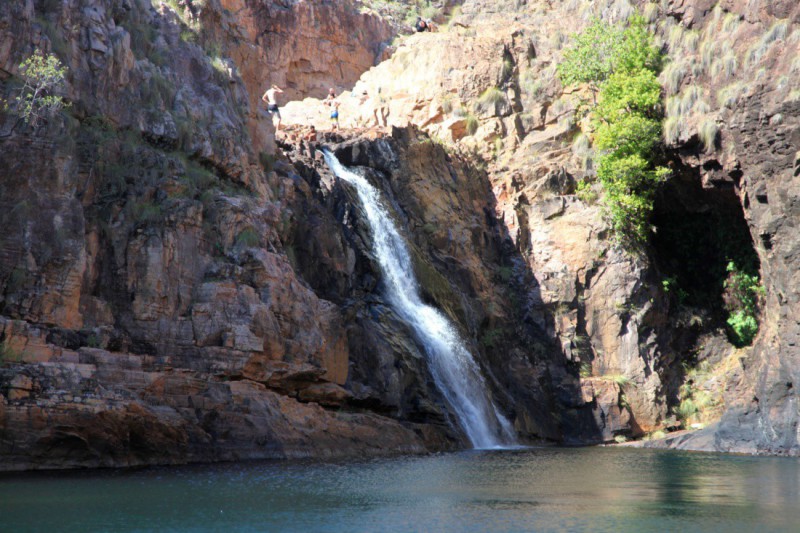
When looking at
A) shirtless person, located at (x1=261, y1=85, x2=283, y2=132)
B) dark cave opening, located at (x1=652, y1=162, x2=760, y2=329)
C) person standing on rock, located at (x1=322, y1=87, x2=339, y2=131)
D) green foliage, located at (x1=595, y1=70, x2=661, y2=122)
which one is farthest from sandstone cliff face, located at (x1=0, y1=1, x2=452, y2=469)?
green foliage, located at (x1=595, y1=70, x2=661, y2=122)

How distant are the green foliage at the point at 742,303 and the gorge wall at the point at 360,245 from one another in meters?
0.78

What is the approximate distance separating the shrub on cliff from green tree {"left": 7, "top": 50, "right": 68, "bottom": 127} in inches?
1009

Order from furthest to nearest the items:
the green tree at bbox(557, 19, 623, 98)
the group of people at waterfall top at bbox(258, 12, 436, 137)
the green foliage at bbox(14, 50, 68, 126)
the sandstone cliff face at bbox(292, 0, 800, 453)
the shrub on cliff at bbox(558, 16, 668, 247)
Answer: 1. the group of people at waterfall top at bbox(258, 12, 436, 137)
2. the green tree at bbox(557, 19, 623, 98)
3. the shrub on cliff at bbox(558, 16, 668, 247)
4. the sandstone cliff face at bbox(292, 0, 800, 453)
5. the green foliage at bbox(14, 50, 68, 126)

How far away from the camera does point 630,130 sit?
134 ft

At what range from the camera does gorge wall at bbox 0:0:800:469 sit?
24.0 m

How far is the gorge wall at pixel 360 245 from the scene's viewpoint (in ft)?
78.8

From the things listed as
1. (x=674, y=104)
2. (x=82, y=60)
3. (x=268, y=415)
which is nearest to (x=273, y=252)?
(x=268, y=415)

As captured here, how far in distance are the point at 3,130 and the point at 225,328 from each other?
834 centimetres

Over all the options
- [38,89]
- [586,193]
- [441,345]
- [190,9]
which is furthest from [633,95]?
[38,89]

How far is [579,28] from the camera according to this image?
169ft

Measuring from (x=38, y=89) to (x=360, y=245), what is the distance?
1555cm

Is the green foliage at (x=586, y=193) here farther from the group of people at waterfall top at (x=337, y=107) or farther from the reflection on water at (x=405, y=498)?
the reflection on water at (x=405, y=498)

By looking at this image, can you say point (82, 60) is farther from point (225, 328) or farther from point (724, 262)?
point (724, 262)

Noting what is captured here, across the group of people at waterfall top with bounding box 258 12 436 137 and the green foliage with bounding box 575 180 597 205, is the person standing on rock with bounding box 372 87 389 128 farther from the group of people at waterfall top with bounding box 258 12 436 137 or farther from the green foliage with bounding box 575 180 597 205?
the green foliage with bounding box 575 180 597 205
